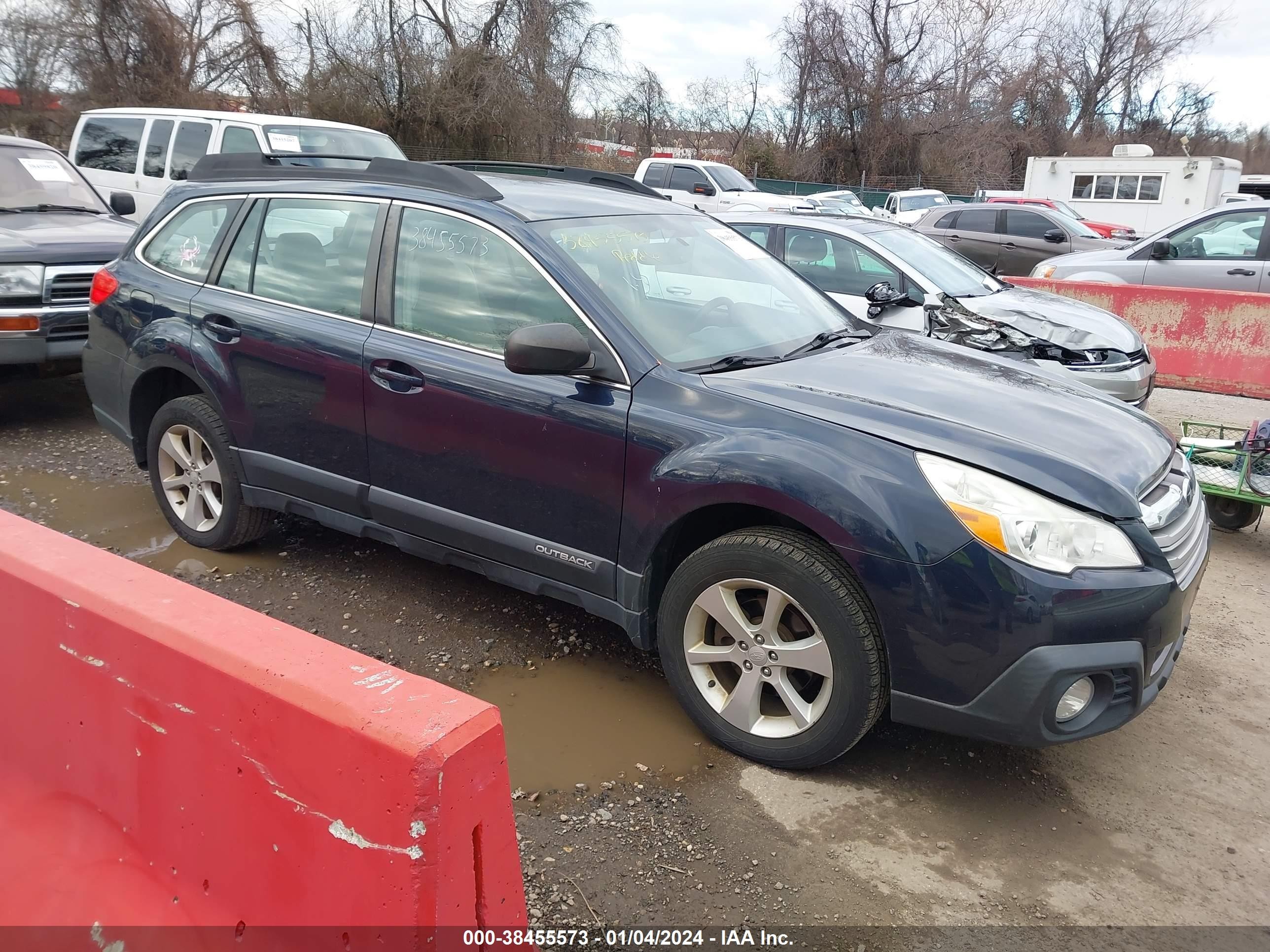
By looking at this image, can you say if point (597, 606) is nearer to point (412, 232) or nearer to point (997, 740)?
point (997, 740)

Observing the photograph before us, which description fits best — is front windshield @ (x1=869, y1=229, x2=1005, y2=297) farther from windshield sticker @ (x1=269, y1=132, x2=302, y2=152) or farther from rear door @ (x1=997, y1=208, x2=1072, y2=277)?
rear door @ (x1=997, y1=208, x2=1072, y2=277)

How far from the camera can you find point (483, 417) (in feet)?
11.6

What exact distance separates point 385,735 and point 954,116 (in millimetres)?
41903

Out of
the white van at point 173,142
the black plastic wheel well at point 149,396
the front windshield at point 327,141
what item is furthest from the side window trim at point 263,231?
the white van at point 173,142

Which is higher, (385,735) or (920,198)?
(920,198)

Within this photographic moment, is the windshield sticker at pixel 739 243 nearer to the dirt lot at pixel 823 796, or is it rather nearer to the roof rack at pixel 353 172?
the roof rack at pixel 353 172

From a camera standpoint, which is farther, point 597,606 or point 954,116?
point 954,116

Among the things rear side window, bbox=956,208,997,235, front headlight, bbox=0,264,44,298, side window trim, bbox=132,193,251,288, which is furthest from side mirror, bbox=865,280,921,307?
rear side window, bbox=956,208,997,235

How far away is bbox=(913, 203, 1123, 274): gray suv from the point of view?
51.0 ft

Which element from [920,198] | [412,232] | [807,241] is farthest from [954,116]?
[412,232]

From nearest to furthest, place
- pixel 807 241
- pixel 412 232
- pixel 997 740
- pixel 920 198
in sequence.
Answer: pixel 997 740, pixel 412 232, pixel 807 241, pixel 920 198

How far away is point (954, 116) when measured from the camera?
3850 centimetres

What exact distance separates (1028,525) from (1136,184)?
2528cm

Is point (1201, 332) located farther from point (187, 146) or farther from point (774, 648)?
point (187, 146)
